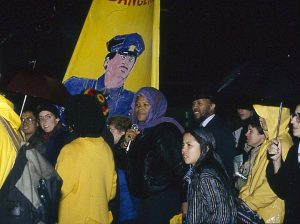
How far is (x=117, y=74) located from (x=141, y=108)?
3.65ft

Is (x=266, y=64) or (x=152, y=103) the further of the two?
(x=152, y=103)

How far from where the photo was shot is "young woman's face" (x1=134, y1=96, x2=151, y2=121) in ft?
17.8

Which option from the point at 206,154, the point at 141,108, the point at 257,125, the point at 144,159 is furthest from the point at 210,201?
the point at 257,125

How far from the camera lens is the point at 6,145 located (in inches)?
131

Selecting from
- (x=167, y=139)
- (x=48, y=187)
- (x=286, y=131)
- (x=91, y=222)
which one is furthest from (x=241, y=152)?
(x=48, y=187)

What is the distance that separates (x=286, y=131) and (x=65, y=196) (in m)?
2.63

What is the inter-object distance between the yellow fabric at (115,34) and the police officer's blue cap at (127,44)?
0.18 feet

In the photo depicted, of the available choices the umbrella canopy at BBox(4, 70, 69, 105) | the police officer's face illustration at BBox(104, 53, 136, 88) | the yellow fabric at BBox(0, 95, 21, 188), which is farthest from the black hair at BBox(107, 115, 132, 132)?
the yellow fabric at BBox(0, 95, 21, 188)

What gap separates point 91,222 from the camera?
4.04 metres

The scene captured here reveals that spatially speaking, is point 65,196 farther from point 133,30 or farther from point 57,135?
point 133,30

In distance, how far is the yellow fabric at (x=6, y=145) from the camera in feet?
10.7

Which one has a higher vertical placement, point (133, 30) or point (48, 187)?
point (133, 30)

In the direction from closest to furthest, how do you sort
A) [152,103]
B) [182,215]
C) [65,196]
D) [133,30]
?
[65,196], [182,215], [152,103], [133,30]

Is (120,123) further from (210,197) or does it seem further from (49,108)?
(210,197)
